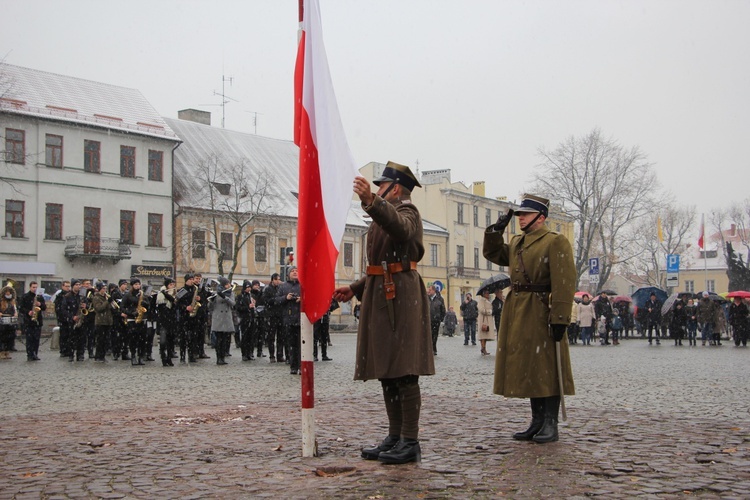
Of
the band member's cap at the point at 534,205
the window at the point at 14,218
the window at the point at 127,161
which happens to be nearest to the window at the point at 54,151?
the window at the point at 14,218

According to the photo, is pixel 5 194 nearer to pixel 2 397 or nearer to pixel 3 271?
pixel 3 271

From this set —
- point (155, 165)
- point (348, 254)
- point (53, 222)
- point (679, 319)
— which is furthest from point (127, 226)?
point (679, 319)

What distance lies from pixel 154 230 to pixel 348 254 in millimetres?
14887

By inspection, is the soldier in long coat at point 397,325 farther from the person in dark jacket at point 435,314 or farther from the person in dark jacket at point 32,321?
the person in dark jacket at point 32,321

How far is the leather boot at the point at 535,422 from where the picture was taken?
6762 mm

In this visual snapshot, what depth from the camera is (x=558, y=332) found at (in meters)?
6.62

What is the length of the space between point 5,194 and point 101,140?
5998 mm

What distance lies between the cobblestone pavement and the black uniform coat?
0.67 metres

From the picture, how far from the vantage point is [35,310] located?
69.3ft

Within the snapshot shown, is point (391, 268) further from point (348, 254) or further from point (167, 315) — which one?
point (348, 254)

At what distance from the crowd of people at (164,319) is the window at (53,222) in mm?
24096

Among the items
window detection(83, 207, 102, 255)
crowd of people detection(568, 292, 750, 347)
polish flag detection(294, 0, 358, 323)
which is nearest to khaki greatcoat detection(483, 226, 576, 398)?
polish flag detection(294, 0, 358, 323)

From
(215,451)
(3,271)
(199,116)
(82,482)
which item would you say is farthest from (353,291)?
(199,116)

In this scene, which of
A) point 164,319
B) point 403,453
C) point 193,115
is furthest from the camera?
point 193,115
